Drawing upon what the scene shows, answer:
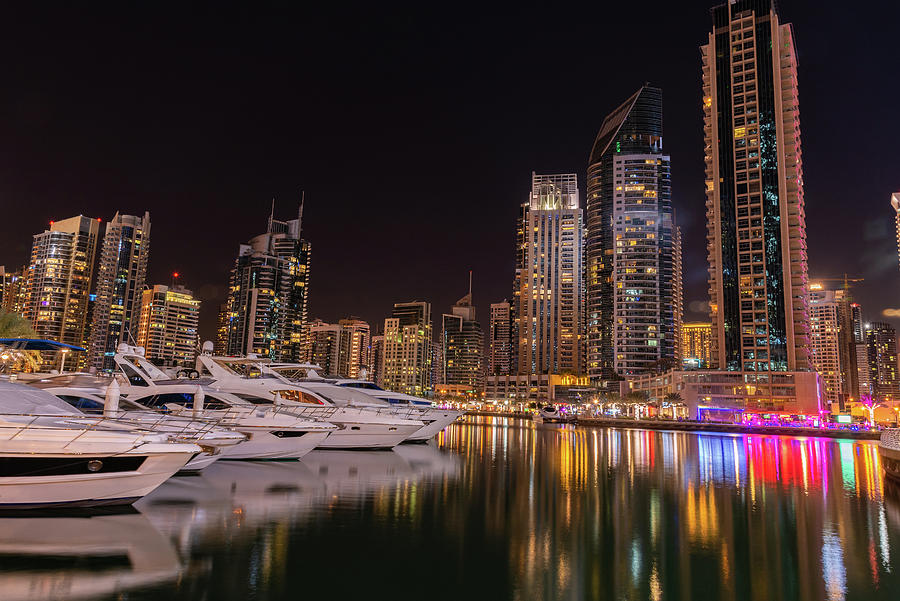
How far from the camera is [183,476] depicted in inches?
787

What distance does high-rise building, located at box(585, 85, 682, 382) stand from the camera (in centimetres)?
15550

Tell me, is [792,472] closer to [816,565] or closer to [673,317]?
[816,565]

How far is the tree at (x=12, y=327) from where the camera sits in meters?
55.4

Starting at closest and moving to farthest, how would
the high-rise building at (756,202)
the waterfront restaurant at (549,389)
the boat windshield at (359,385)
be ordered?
the boat windshield at (359,385) < the high-rise building at (756,202) < the waterfront restaurant at (549,389)

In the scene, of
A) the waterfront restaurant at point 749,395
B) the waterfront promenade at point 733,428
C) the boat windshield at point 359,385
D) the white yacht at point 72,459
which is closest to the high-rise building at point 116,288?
the waterfront promenade at point 733,428

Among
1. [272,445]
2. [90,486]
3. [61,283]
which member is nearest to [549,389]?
[61,283]

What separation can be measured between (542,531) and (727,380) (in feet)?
364

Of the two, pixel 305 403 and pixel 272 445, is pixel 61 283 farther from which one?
pixel 272 445

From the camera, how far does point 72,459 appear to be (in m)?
12.7

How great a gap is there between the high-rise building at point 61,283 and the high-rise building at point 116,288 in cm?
686

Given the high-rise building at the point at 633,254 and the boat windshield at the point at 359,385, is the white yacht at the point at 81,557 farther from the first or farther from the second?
the high-rise building at the point at 633,254

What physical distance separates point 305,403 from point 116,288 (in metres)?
166

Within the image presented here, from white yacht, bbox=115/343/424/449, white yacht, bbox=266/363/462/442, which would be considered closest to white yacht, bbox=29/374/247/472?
white yacht, bbox=115/343/424/449

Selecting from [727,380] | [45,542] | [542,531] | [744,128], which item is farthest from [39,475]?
[744,128]
